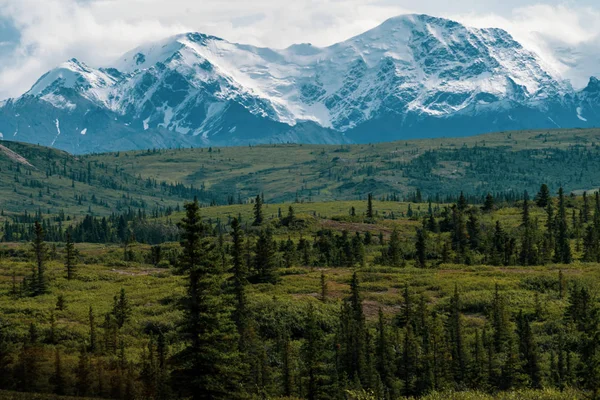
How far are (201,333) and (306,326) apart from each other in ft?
168

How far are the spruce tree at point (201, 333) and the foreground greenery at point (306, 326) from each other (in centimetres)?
10

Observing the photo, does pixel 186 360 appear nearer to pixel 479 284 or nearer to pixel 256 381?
pixel 256 381

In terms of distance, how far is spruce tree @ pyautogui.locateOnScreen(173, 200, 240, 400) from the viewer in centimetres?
5678

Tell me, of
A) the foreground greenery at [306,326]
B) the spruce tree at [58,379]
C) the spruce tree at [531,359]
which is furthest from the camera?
the spruce tree at [531,359]

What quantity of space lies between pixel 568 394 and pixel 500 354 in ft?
151

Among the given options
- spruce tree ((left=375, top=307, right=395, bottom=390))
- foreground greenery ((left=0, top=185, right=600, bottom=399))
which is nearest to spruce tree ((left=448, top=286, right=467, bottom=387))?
foreground greenery ((left=0, top=185, right=600, bottom=399))

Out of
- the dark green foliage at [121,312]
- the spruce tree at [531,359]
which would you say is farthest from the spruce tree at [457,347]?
the dark green foliage at [121,312]

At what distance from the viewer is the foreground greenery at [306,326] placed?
193ft

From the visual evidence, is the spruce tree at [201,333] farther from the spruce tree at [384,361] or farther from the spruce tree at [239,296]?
the spruce tree at [384,361]

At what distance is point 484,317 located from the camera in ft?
393

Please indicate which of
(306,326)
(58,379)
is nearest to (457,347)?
(306,326)

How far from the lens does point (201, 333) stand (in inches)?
2248

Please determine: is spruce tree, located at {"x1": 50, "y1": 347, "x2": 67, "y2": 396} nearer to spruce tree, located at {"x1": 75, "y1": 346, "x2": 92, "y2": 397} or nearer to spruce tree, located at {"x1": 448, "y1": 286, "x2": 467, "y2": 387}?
spruce tree, located at {"x1": 75, "y1": 346, "x2": 92, "y2": 397}

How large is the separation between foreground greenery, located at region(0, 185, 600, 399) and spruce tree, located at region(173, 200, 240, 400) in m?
0.10
